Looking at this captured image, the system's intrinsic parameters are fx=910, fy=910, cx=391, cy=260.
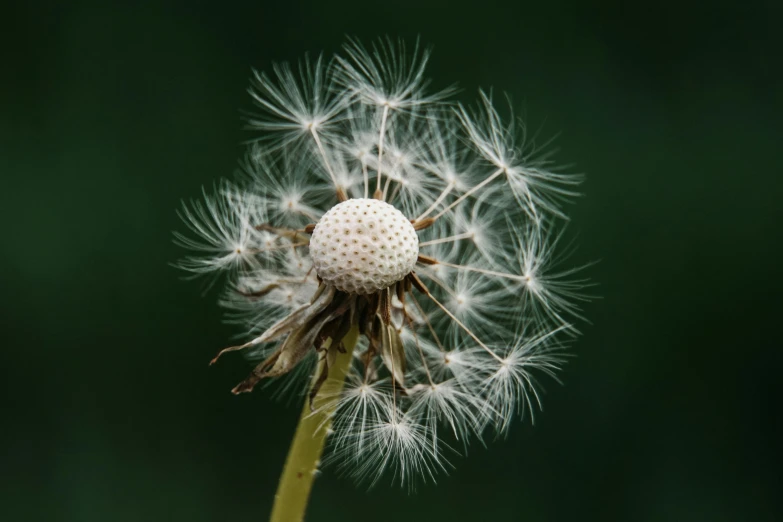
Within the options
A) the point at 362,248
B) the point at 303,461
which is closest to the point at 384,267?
the point at 362,248

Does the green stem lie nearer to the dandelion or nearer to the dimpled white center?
the dandelion

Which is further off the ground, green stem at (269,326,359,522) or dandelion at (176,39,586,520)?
dandelion at (176,39,586,520)

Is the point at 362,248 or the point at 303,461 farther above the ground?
the point at 362,248

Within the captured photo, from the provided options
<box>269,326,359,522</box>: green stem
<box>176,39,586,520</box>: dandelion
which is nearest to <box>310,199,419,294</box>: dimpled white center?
<box>176,39,586,520</box>: dandelion

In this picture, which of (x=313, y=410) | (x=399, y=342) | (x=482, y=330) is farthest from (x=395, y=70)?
(x=313, y=410)

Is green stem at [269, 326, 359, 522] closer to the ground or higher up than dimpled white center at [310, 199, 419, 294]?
closer to the ground

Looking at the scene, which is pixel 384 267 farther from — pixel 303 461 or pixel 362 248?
pixel 303 461
